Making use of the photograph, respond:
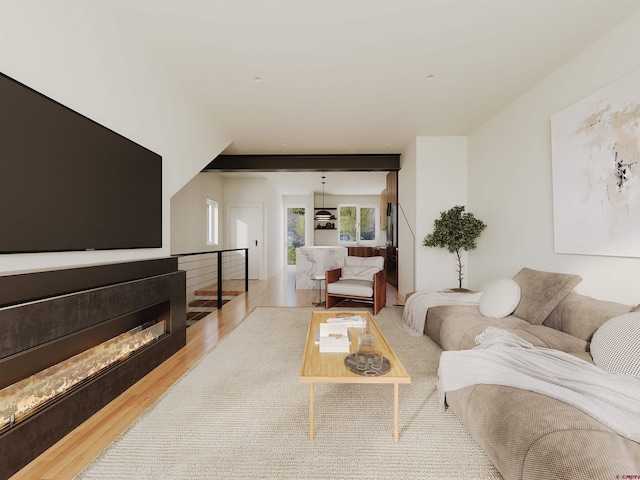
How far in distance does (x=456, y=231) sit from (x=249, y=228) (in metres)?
5.23

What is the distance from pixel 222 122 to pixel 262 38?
1.82 meters

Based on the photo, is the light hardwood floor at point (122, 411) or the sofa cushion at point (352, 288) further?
the sofa cushion at point (352, 288)

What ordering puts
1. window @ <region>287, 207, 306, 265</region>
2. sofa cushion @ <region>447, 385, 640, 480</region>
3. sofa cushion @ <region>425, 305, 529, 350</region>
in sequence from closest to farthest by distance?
1. sofa cushion @ <region>447, 385, 640, 480</region>
2. sofa cushion @ <region>425, 305, 529, 350</region>
3. window @ <region>287, 207, 306, 265</region>

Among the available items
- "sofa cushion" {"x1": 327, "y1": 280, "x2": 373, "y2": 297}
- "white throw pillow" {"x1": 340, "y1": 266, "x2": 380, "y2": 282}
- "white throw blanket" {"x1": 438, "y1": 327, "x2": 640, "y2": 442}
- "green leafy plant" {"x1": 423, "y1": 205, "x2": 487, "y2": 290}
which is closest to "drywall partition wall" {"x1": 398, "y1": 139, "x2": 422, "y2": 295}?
"green leafy plant" {"x1": 423, "y1": 205, "x2": 487, "y2": 290}

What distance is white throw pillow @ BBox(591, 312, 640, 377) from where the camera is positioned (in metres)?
1.45

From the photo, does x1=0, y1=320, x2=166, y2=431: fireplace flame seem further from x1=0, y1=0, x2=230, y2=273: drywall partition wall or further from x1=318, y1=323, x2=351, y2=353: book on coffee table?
x1=318, y1=323, x2=351, y2=353: book on coffee table

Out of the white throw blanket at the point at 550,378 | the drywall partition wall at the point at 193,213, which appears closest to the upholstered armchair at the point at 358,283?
the white throw blanket at the point at 550,378

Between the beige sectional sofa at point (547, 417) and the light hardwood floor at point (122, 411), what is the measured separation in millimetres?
1940

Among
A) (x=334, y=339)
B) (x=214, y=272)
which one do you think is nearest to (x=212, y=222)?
(x=214, y=272)

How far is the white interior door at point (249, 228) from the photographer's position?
7.50 metres

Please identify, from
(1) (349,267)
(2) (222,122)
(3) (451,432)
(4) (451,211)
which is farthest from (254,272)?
(3) (451,432)

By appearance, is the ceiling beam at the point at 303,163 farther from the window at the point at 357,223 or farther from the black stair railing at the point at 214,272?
the window at the point at 357,223

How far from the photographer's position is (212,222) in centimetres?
696

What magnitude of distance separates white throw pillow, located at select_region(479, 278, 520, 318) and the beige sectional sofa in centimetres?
12
